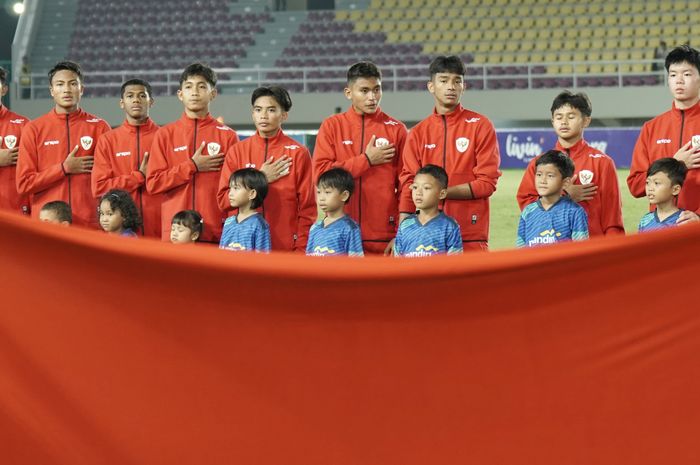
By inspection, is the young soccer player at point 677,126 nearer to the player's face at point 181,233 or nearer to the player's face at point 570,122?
the player's face at point 570,122

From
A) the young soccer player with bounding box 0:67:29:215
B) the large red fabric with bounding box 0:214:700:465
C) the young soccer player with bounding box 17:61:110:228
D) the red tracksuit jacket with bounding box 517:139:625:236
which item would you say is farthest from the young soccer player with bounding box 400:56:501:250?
the large red fabric with bounding box 0:214:700:465

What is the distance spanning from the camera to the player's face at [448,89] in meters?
5.36

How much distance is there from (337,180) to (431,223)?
0.57m

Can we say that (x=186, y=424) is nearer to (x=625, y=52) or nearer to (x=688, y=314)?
(x=688, y=314)

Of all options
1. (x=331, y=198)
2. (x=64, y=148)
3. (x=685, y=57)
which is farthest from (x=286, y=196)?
(x=685, y=57)

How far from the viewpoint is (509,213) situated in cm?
1171

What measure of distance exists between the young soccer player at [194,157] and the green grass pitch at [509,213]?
3921 mm

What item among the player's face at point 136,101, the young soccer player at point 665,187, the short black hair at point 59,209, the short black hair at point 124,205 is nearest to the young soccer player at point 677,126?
the young soccer player at point 665,187

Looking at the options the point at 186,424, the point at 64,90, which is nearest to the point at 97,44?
the point at 64,90

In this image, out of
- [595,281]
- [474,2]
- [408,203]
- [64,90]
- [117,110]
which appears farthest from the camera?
[474,2]

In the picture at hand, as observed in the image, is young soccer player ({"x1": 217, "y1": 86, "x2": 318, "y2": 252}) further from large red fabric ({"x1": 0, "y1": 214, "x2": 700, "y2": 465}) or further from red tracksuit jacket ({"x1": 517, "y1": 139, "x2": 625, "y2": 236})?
large red fabric ({"x1": 0, "y1": 214, "x2": 700, "y2": 465})

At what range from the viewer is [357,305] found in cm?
207

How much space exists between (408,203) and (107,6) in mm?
24524

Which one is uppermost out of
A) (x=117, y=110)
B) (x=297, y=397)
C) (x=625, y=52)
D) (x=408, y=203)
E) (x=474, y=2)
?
(x=474, y=2)
